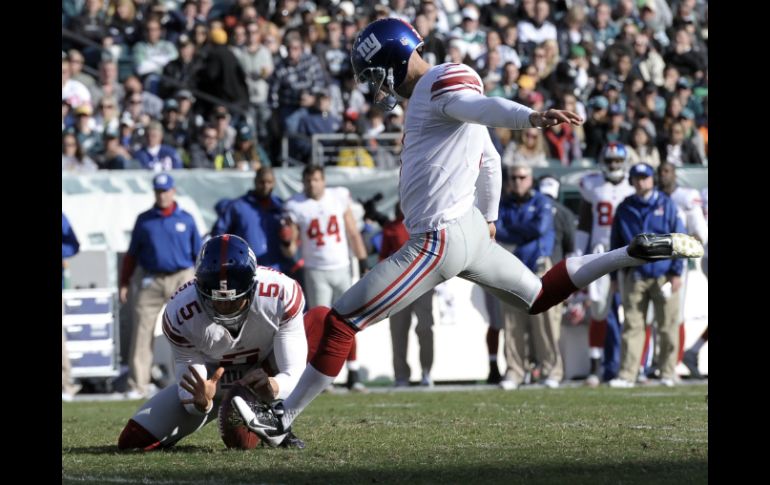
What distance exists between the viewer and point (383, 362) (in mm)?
12383

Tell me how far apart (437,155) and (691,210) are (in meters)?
6.18

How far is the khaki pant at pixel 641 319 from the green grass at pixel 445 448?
73.7 inches

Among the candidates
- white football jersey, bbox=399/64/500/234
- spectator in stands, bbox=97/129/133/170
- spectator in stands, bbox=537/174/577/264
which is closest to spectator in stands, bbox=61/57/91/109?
spectator in stands, bbox=97/129/133/170

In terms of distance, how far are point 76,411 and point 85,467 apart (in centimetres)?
396

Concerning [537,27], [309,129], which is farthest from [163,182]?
[537,27]

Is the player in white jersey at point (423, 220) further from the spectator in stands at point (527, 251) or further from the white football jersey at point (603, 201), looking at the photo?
the white football jersey at point (603, 201)

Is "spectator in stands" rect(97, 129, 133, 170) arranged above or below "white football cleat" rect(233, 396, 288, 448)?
above

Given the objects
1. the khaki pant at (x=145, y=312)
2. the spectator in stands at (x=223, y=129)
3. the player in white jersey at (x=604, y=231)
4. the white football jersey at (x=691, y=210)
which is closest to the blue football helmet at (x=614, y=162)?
the player in white jersey at (x=604, y=231)

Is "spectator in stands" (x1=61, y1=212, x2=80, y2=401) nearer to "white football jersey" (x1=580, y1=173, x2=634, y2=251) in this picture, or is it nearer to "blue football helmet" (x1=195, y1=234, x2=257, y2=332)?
"white football jersey" (x1=580, y1=173, x2=634, y2=251)

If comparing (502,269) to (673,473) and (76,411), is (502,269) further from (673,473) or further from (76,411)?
(76,411)

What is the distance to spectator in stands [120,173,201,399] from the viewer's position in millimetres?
11398

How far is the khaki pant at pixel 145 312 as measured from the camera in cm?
1148

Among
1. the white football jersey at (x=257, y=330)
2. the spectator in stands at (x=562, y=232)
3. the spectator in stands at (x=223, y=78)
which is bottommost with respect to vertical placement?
the white football jersey at (x=257, y=330)
